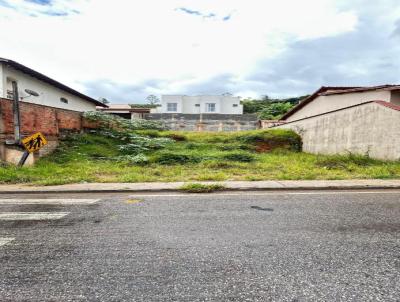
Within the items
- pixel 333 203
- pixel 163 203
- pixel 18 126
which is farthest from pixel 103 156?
pixel 333 203

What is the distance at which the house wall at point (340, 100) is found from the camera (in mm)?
14555

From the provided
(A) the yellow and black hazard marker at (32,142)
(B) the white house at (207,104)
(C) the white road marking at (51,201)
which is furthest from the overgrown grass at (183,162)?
(B) the white house at (207,104)

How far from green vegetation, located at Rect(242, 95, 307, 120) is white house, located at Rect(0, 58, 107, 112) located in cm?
2796

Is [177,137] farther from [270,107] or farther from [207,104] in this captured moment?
[207,104]

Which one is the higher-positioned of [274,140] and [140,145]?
[274,140]

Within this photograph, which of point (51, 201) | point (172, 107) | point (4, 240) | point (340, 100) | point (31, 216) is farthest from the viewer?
point (172, 107)

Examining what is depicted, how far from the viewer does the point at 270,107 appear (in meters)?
44.8

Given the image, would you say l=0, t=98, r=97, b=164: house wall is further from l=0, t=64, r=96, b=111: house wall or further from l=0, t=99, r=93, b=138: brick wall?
l=0, t=64, r=96, b=111: house wall

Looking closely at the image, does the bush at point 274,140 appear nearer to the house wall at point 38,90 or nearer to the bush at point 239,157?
the bush at point 239,157

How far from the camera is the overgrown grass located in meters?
8.48

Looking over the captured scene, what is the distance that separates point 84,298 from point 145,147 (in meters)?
13.0

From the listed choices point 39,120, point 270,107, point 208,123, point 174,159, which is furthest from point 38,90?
point 270,107

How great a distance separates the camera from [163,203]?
5586 mm

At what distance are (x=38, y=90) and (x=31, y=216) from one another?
16797 millimetres
